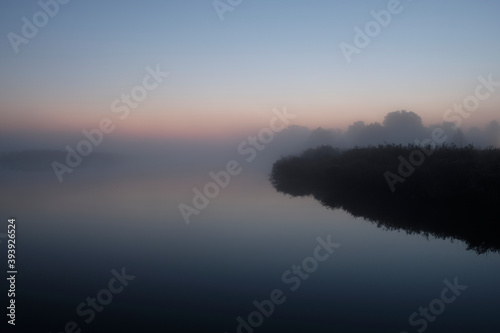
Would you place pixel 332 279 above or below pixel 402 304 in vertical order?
above

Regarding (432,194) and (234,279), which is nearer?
(234,279)

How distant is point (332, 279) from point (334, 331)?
2.62 metres

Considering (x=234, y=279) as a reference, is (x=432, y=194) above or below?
above

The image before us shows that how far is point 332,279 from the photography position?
30.2ft

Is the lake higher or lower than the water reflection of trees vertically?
lower

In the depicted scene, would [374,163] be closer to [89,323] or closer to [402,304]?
[402,304]

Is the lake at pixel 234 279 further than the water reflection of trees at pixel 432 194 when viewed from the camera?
No

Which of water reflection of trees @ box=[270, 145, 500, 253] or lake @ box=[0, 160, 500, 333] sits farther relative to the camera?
water reflection of trees @ box=[270, 145, 500, 253]

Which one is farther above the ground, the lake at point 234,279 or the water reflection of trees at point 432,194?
the water reflection of trees at point 432,194

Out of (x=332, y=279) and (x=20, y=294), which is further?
(x=332, y=279)

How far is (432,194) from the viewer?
19203 millimetres

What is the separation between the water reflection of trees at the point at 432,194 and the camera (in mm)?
14641

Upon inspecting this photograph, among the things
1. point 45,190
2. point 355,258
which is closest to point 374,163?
point 355,258

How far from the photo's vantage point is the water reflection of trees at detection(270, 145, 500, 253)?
14641 millimetres
